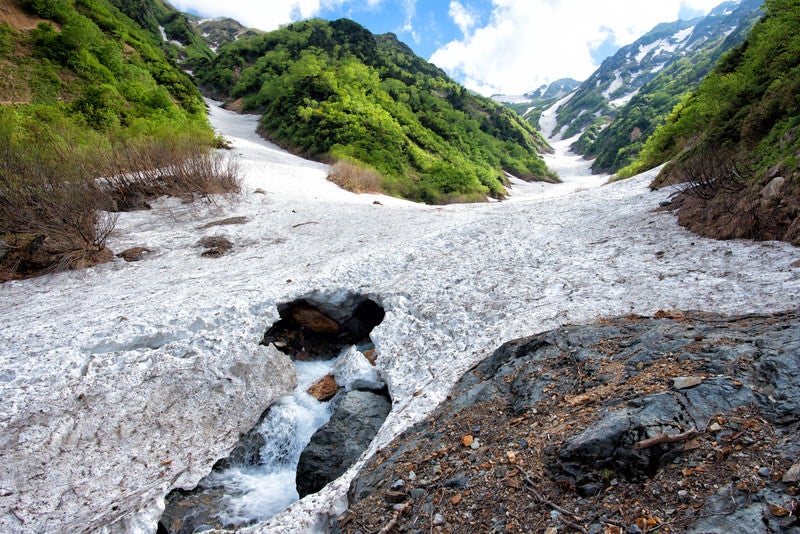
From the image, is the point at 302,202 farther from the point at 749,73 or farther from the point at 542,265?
the point at 749,73

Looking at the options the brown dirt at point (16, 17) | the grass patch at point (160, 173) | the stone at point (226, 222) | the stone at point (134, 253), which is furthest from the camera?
the brown dirt at point (16, 17)

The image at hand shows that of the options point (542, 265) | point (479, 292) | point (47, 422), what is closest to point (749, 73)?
point (542, 265)

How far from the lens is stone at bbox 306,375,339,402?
19.3ft

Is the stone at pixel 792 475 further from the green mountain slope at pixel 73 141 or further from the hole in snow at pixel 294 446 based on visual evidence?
the green mountain slope at pixel 73 141

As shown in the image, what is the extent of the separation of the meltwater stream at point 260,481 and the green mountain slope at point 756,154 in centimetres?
740

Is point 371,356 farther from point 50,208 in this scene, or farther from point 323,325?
point 50,208

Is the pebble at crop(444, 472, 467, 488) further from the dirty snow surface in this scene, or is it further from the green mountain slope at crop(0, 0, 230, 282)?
the green mountain slope at crop(0, 0, 230, 282)

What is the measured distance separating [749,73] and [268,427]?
14.7 metres

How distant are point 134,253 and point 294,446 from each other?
291 inches

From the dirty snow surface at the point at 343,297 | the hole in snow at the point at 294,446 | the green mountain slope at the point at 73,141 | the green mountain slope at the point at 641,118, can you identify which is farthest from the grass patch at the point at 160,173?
the green mountain slope at the point at 641,118

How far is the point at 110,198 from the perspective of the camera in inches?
469

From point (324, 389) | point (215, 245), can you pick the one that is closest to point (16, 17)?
point (215, 245)

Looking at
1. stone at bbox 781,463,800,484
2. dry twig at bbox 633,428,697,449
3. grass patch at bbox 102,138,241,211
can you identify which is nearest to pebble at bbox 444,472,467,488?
dry twig at bbox 633,428,697,449

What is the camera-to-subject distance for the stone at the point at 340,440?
4.59 meters
